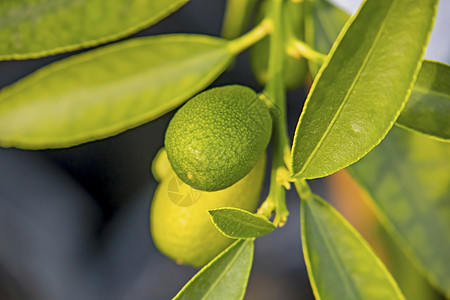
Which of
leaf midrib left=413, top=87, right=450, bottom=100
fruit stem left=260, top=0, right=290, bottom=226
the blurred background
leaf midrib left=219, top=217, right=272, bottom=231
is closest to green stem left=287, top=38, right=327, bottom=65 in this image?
fruit stem left=260, top=0, right=290, bottom=226

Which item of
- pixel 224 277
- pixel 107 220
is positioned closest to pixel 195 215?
pixel 224 277

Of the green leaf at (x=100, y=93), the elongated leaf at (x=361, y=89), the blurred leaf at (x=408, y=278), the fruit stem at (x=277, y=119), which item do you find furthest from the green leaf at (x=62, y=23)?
the blurred leaf at (x=408, y=278)

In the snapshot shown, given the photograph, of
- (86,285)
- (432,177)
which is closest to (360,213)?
(432,177)

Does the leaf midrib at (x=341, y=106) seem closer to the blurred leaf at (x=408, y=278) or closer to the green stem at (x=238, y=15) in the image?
the green stem at (x=238, y=15)

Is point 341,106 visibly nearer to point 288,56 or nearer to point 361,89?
point 361,89

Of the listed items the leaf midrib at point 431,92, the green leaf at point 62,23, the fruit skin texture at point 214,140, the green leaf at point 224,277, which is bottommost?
the green leaf at point 224,277

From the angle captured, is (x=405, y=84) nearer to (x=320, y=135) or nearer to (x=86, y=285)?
(x=320, y=135)
